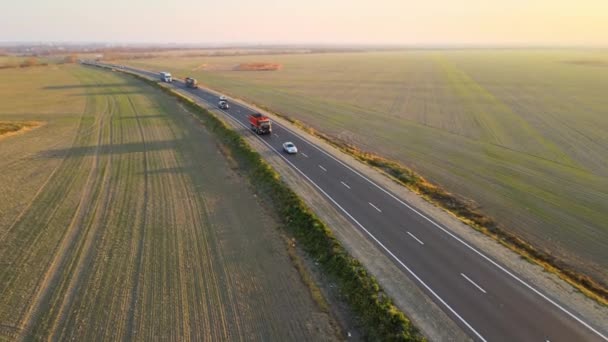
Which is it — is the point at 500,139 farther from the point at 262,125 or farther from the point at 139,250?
the point at 139,250

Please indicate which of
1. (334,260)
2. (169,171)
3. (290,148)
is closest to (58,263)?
(169,171)

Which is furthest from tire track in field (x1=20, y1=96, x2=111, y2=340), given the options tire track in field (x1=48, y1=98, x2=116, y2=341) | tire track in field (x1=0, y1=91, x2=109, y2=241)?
A: tire track in field (x1=0, y1=91, x2=109, y2=241)

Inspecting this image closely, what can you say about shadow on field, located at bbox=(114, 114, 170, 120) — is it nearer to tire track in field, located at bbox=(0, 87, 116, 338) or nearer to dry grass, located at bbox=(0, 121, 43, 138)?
dry grass, located at bbox=(0, 121, 43, 138)

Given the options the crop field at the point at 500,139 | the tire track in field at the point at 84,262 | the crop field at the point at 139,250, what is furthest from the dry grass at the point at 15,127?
the crop field at the point at 500,139

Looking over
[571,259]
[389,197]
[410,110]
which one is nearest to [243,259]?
[389,197]

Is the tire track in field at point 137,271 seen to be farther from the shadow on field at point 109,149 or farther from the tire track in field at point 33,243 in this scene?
the shadow on field at point 109,149

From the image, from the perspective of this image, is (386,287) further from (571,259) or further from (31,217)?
(31,217)
